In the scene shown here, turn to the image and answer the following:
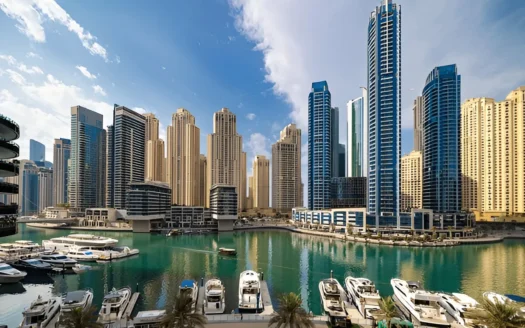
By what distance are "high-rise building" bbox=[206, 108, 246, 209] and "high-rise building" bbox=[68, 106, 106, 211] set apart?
6983 centimetres

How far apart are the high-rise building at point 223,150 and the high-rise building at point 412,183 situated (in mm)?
105508

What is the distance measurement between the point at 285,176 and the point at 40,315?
14988 centimetres

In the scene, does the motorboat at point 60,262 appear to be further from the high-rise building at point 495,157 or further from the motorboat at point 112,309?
the high-rise building at point 495,157

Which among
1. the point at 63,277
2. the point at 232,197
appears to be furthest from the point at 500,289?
the point at 232,197

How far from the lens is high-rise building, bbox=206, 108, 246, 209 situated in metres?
154

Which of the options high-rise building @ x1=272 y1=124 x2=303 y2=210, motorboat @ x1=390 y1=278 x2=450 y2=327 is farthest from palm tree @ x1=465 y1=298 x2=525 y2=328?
high-rise building @ x1=272 y1=124 x2=303 y2=210

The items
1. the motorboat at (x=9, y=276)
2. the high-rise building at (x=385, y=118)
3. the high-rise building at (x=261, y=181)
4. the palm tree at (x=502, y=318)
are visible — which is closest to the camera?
the palm tree at (x=502, y=318)

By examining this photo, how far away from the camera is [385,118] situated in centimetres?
8669

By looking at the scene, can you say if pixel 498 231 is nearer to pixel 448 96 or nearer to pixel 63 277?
pixel 448 96

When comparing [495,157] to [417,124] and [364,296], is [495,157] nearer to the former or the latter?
[417,124]

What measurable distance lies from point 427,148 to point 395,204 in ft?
127

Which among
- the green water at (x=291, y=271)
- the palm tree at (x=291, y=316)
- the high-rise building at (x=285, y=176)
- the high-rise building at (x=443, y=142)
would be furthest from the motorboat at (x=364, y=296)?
the high-rise building at (x=285, y=176)

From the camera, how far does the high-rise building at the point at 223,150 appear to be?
15350cm

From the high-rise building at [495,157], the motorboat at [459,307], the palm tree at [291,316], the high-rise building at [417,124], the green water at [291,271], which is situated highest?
the high-rise building at [417,124]
